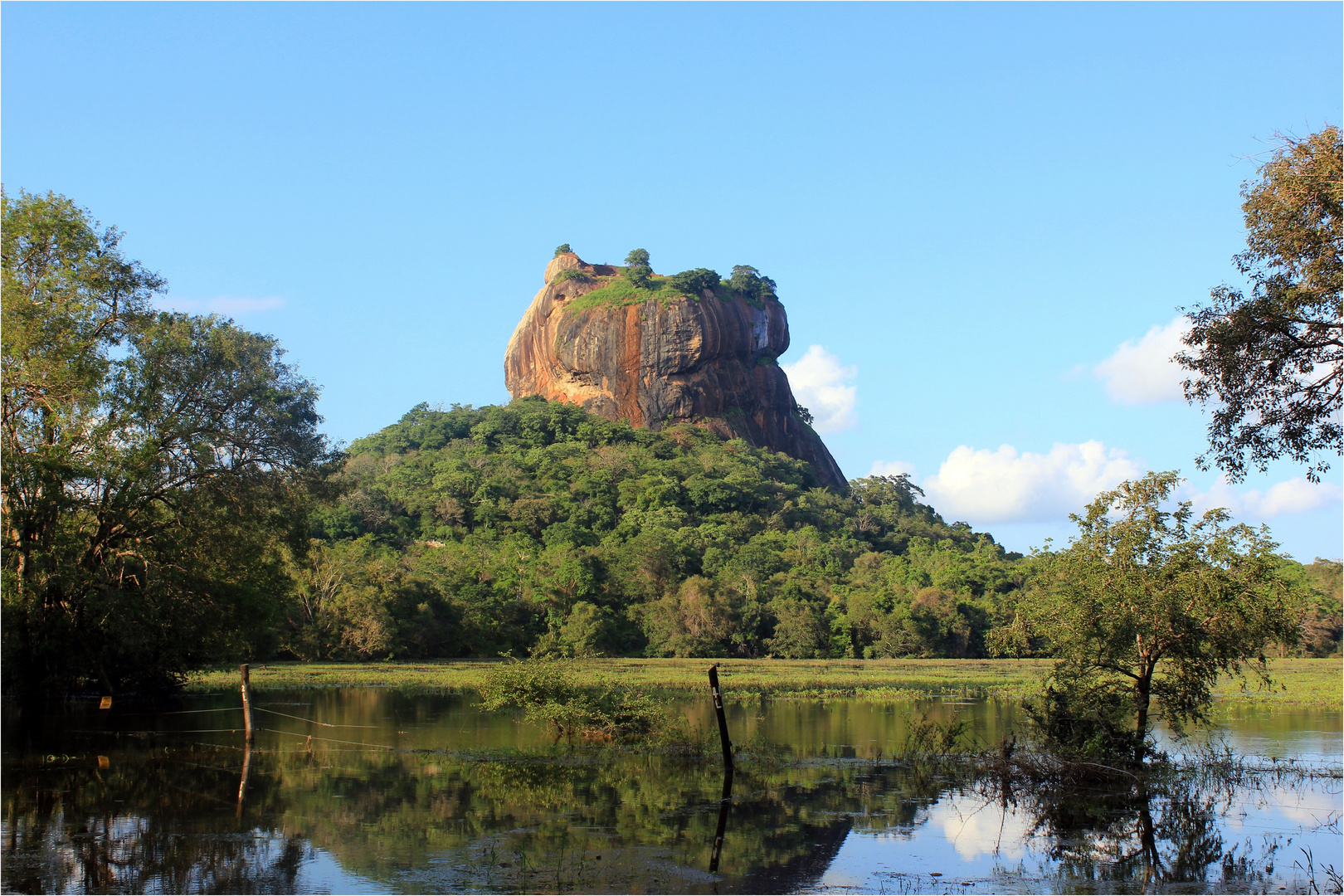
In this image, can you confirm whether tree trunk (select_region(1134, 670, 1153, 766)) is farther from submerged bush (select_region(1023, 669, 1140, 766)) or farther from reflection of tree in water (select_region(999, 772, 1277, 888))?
reflection of tree in water (select_region(999, 772, 1277, 888))

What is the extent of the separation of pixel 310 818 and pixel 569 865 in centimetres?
393

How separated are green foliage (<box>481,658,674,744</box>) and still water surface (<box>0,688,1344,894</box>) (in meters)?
0.74

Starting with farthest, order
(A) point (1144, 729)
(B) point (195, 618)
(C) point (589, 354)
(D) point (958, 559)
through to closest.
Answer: (C) point (589, 354)
(D) point (958, 559)
(B) point (195, 618)
(A) point (1144, 729)

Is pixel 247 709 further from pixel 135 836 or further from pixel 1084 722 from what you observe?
pixel 1084 722

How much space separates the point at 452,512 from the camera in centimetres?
6888

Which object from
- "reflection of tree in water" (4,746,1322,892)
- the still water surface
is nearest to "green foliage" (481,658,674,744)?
the still water surface

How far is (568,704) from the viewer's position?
1866cm

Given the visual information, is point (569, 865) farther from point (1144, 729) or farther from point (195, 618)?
point (195, 618)

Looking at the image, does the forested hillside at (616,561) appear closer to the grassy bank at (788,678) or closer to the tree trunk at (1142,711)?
the grassy bank at (788,678)

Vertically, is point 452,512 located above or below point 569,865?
above

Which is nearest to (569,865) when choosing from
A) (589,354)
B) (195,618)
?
(195,618)

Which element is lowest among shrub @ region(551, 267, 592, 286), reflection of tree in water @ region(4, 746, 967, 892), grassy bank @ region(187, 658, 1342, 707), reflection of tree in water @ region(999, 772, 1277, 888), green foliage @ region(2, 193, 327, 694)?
grassy bank @ region(187, 658, 1342, 707)

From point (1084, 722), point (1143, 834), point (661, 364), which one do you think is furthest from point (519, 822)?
point (661, 364)

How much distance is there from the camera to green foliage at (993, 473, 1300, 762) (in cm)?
1501
